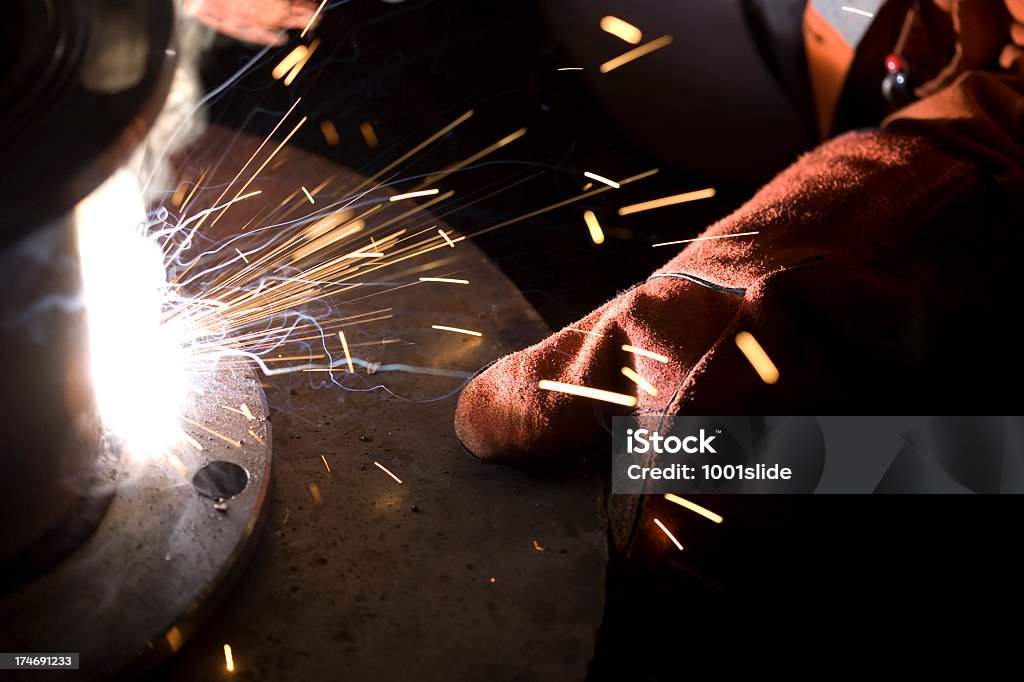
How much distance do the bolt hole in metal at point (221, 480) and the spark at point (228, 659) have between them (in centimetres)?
19

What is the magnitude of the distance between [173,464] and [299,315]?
1.38 ft

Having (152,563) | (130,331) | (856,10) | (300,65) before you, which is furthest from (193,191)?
(300,65)

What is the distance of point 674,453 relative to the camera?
135 centimetres

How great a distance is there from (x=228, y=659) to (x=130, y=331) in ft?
1.83

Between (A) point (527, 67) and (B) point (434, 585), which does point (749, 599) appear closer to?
(B) point (434, 585)

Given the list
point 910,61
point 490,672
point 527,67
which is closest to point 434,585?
point 490,672

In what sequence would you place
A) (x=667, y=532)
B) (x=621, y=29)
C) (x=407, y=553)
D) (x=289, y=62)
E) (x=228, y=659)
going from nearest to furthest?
(x=228, y=659) < (x=407, y=553) < (x=667, y=532) < (x=621, y=29) < (x=289, y=62)

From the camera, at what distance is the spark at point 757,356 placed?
4.56 ft

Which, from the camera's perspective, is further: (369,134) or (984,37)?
(369,134)

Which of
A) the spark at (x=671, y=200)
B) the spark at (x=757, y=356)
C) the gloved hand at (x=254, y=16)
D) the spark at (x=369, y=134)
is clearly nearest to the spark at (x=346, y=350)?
the spark at (x=757, y=356)

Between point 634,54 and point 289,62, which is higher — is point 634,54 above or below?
above

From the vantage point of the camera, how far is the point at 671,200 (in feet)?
10.8

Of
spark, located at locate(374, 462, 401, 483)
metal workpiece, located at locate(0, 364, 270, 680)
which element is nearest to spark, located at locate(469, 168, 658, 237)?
spark, located at locate(374, 462, 401, 483)

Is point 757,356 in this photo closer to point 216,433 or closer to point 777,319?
point 777,319
